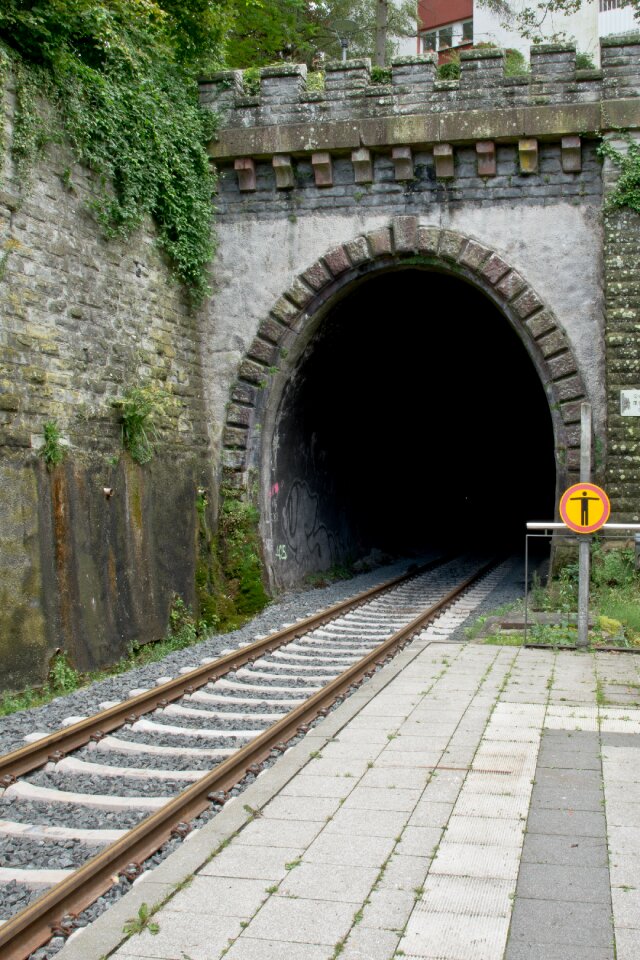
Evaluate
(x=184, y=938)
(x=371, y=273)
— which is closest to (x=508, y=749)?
(x=184, y=938)

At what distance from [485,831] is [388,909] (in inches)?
38.7

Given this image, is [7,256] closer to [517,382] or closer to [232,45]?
[232,45]

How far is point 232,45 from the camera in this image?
2305 cm

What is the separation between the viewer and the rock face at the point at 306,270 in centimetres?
1086

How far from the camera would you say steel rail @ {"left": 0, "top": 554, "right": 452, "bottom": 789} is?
240 inches

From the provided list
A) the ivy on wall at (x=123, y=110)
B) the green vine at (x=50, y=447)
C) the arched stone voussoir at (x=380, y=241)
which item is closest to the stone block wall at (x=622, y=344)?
the arched stone voussoir at (x=380, y=241)

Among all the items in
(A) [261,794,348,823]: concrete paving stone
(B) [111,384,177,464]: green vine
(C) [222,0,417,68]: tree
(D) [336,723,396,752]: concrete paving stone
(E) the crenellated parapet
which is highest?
(C) [222,0,417,68]: tree

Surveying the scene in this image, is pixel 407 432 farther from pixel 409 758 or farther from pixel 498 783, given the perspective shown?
pixel 498 783

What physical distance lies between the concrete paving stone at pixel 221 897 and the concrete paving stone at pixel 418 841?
2.29 ft

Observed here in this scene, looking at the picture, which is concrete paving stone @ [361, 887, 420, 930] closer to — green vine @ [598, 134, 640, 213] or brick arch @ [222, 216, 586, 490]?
brick arch @ [222, 216, 586, 490]

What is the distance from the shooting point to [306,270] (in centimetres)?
1401

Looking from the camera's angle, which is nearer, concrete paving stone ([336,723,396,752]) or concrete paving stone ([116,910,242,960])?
concrete paving stone ([116,910,242,960])

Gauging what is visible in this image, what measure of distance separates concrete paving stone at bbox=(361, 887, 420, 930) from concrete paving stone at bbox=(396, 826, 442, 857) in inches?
15.5

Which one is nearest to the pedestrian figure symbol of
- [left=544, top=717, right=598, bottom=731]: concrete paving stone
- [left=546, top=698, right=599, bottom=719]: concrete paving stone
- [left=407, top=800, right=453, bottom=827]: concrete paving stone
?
[left=546, top=698, right=599, bottom=719]: concrete paving stone
